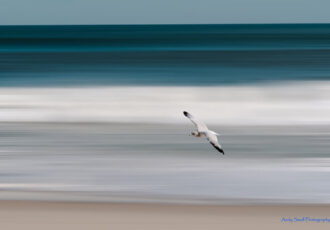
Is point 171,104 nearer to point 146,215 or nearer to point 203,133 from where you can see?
point 203,133

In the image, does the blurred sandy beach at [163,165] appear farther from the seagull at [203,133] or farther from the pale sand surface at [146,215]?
the seagull at [203,133]

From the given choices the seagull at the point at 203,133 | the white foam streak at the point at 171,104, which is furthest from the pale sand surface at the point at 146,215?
the white foam streak at the point at 171,104

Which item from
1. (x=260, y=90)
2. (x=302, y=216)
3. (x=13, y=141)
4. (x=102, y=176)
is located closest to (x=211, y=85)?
(x=260, y=90)

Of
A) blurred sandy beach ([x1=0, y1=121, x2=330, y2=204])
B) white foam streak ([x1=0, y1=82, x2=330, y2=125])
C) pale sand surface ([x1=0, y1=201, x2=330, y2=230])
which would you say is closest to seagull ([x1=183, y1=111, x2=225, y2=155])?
blurred sandy beach ([x1=0, y1=121, x2=330, y2=204])

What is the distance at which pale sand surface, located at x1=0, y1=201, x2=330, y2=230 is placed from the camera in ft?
13.7

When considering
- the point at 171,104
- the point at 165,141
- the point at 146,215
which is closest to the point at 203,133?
the point at 146,215

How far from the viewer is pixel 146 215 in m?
4.38

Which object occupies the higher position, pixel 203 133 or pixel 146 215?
pixel 203 133

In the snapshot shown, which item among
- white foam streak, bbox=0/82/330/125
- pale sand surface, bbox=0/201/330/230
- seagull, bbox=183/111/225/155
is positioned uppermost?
white foam streak, bbox=0/82/330/125

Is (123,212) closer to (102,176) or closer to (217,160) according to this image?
(102,176)

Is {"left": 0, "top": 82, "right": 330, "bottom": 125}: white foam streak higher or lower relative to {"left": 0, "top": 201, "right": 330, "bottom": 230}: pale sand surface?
higher

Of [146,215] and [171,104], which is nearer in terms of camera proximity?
[146,215]

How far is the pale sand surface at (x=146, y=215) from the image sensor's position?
4164mm

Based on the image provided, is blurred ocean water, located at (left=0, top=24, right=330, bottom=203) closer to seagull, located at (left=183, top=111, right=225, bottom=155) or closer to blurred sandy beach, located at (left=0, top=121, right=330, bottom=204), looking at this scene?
blurred sandy beach, located at (left=0, top=121, right=330, bottom=204)
